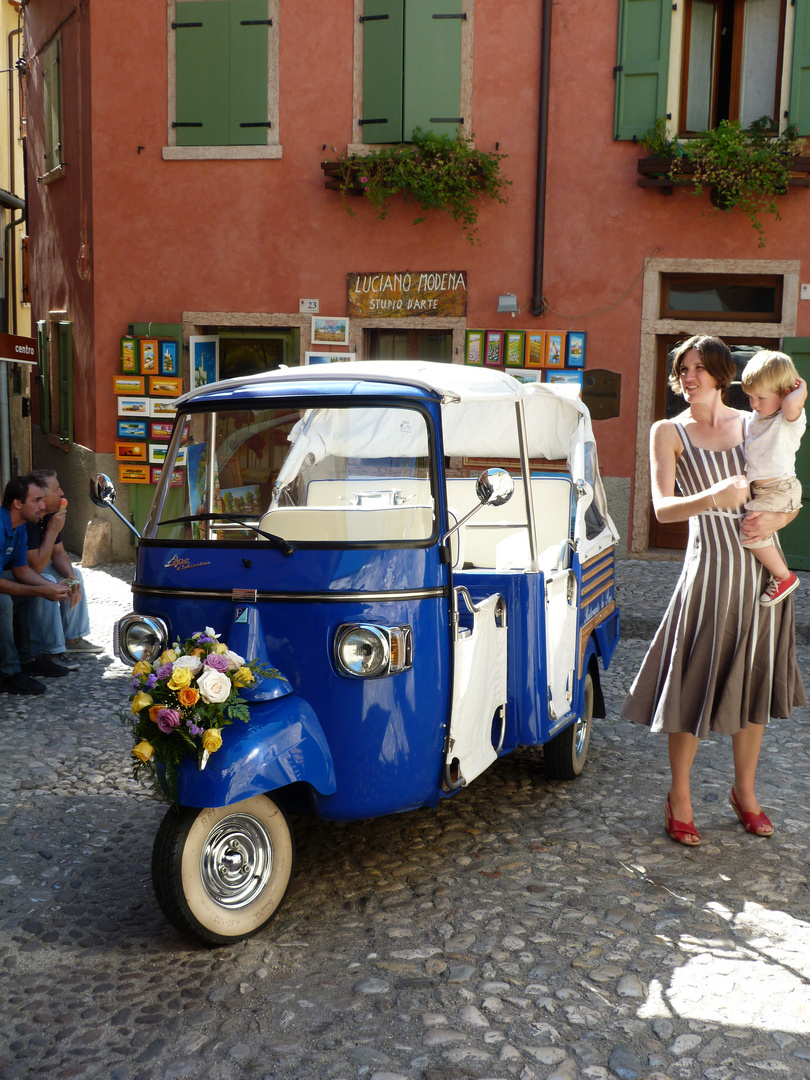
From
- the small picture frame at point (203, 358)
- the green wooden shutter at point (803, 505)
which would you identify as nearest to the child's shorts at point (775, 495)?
the green wooden shutter at point (803, 505)

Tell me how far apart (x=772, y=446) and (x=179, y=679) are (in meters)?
2.27

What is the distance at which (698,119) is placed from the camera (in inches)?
447

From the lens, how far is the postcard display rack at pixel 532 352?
11.5 m

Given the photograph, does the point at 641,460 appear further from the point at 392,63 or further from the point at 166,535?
the point at 166,535

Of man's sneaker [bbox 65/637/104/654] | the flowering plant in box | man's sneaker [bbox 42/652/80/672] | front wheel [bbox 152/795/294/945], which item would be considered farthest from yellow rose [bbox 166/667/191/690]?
man's sneaker [bbox 65/637/104/654]

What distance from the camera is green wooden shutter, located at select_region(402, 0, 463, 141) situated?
446 inches

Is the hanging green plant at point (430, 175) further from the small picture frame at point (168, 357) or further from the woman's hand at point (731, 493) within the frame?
the woman's hand at point (731, 493)

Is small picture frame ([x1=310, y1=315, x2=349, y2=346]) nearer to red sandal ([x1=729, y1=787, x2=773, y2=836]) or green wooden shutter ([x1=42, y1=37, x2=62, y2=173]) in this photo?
green wooden shutter ([x1=42, y1=37, x2=62, y2=173])

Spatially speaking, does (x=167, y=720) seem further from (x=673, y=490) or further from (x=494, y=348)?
(x=494, y=348)

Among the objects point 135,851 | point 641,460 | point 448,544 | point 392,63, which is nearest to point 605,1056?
point 448,544

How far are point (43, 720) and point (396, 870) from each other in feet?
9.48

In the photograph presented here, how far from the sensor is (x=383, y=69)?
11492 millimetres

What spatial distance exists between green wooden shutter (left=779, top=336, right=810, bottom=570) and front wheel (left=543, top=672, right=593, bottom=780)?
20.7ft

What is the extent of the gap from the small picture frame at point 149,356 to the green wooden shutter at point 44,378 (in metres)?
3.22
